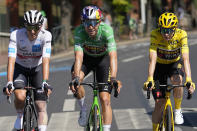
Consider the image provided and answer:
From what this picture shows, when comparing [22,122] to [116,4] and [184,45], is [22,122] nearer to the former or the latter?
[184,45]

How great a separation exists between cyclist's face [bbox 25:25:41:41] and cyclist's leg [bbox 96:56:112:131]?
119cm

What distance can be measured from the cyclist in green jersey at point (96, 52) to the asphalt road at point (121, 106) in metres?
1.50

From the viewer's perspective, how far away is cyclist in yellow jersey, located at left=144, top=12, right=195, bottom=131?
7766 mm

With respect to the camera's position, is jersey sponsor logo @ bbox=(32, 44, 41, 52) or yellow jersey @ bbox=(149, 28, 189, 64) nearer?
jersey sponsor logo @ bbox=(32, 44, 41, 52)

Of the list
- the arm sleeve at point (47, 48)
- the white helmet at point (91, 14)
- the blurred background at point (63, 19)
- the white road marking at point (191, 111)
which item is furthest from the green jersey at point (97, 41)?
the blurred background at point (63, 19)

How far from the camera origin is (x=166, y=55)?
845 centimetres

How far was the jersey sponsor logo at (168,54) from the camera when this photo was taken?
27.5 feet

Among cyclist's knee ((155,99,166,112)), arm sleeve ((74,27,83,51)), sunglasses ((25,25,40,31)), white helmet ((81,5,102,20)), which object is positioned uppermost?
white helmet ((81,5,102,20))

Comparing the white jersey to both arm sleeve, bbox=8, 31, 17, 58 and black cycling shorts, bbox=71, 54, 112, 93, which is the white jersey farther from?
black cycling shorts, bbox=71, 54, 112, 93

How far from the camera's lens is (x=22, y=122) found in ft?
26.6

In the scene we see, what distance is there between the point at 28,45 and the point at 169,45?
202 cm

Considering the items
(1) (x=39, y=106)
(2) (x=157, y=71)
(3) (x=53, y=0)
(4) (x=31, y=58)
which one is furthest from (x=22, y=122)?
(3) (x=53, y=0)

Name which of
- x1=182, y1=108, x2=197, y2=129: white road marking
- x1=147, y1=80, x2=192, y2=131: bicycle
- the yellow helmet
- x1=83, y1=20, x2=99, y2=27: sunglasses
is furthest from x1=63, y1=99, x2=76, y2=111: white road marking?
the yellow helmet

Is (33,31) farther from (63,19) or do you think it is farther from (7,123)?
(63,19)
